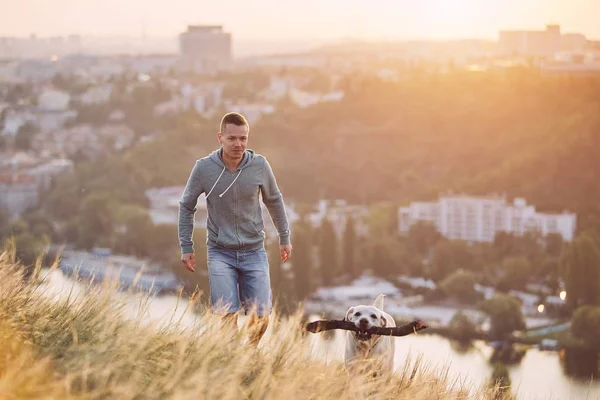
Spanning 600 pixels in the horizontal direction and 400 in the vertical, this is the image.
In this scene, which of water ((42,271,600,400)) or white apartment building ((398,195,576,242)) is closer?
water ((42,271,600,400))

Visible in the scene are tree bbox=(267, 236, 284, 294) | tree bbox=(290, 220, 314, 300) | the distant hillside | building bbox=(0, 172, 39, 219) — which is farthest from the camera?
the distant hillside

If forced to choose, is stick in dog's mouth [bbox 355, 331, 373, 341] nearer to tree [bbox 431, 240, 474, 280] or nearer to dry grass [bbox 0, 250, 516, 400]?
dry grass [bbox 0, 250, 516, 400]

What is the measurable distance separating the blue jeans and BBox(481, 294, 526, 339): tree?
60.8ft

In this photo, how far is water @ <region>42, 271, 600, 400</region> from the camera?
91.1 inches

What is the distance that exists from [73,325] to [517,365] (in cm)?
1669

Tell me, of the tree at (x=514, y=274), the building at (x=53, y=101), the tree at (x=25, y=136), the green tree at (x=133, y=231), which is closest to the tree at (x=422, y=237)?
the tree at (x=514, y=274)

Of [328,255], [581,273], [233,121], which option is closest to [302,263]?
[328,255]

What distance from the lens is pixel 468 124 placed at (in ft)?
124

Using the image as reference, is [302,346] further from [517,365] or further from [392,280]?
[392,280]

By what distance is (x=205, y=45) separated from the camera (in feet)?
218

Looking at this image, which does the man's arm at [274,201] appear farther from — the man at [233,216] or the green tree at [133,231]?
the green tree at [133,231]

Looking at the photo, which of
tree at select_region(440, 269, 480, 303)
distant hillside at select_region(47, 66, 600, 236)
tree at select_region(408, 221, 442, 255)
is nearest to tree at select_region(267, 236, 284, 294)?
tree at select_region(440, 269, 480, 303)

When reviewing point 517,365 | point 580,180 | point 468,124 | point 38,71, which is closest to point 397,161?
point 468,124

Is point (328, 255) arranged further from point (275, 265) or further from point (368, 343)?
point (368, 343)
